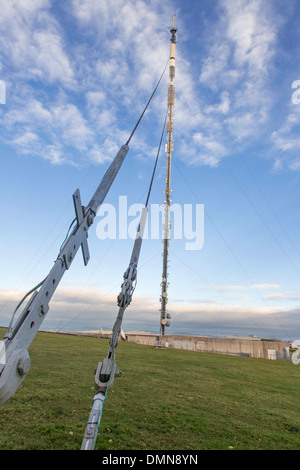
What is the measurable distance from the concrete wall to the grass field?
14208mm

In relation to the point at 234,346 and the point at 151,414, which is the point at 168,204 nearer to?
the point at 234,346

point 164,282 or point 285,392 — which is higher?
point 164,282

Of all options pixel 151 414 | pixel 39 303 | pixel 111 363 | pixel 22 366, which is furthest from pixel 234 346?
pixel 22 366

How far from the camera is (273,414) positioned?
779 cm

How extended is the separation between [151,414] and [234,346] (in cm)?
2092

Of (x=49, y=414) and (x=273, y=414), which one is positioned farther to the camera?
(x=273, y=414)

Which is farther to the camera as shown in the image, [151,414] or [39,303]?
[151,414]

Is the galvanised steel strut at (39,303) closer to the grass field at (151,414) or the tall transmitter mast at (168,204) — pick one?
the grass field at (151,414)

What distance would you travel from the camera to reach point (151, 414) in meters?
6.89
